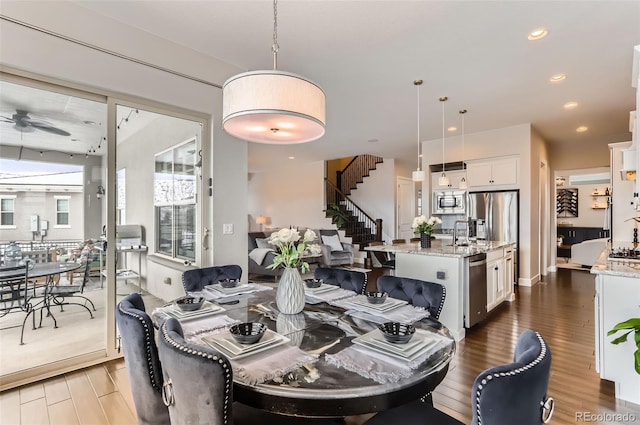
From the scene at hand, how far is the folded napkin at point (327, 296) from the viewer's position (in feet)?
6.59

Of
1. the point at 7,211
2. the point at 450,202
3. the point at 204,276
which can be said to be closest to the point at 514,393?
the point at 204,276

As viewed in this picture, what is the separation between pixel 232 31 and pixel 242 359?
9.40ft

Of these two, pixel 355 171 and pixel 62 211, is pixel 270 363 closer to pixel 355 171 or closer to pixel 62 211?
pixel 62 211

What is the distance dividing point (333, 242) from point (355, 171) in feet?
10.2

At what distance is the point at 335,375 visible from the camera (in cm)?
109

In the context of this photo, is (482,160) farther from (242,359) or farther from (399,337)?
(242,359)

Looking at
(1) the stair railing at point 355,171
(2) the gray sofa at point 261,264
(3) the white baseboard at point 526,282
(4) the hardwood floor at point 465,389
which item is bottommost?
(4) the hardwood floor at point 465,389

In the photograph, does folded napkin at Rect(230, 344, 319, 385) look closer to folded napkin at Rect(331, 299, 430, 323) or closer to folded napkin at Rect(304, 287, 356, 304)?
folded napkin at Rect(331, 299, 430, 323)

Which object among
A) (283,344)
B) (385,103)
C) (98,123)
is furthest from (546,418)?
(385,103)

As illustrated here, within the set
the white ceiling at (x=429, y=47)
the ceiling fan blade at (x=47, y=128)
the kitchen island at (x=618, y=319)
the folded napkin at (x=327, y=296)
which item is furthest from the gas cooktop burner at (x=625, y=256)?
the ceiling fan blade at (x=47, y=128)

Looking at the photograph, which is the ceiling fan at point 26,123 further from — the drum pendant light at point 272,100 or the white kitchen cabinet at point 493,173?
the white kitchen cabinet at point 493,173

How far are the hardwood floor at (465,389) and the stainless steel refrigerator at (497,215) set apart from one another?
2.49m

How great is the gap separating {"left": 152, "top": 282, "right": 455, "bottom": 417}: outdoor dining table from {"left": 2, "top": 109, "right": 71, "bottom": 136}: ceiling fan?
240 centimetres

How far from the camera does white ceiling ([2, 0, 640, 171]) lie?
2.59 metres
